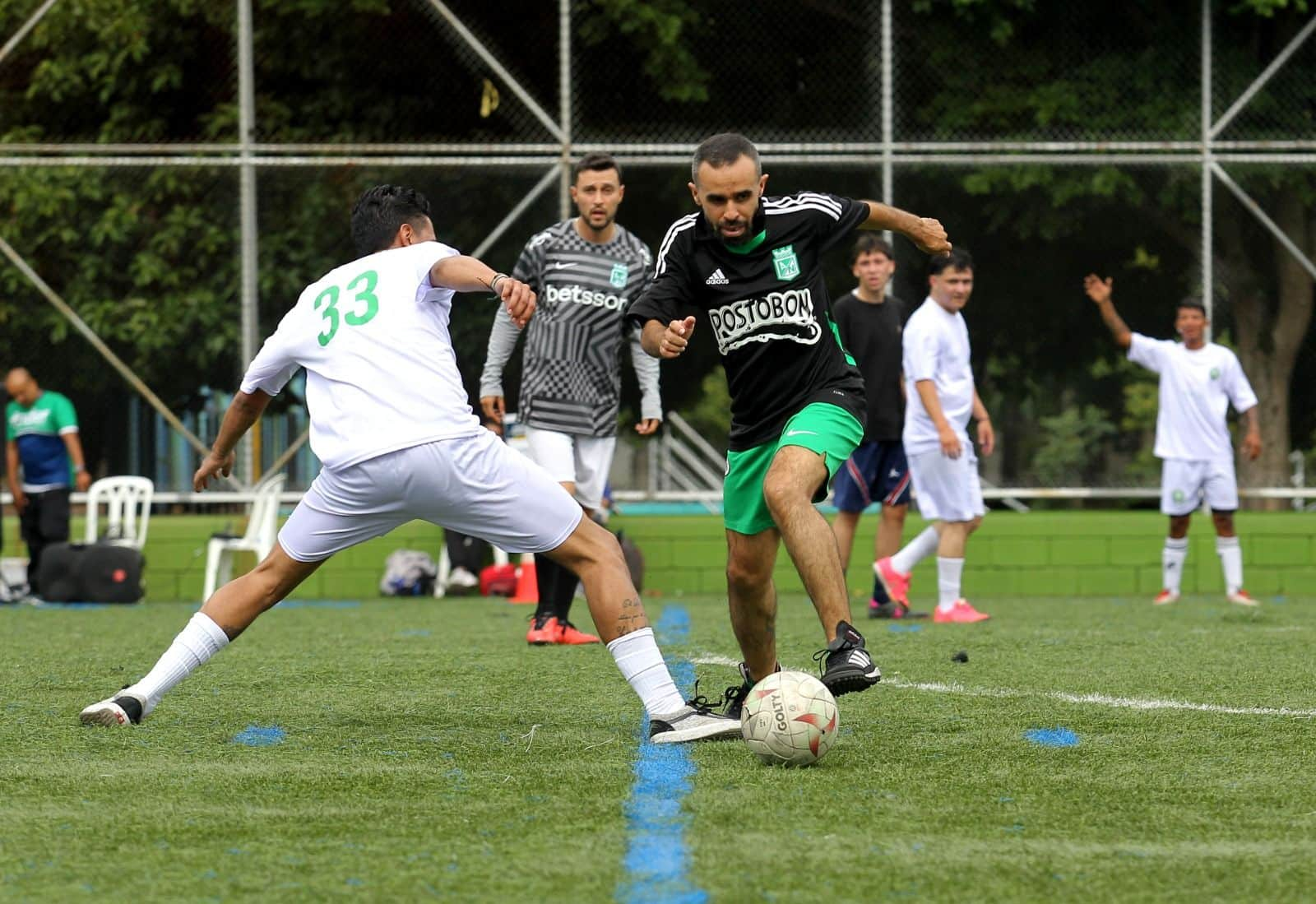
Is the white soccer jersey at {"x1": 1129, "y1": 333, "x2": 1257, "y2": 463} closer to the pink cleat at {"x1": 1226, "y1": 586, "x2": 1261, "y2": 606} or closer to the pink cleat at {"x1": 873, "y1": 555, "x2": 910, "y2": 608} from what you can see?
the pink cleat at {"x1": 1226, "y1": 586, "x2": 1261, "y2": 606}

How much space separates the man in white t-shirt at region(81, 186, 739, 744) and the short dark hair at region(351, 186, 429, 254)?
0.14 m

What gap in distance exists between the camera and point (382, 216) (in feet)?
17.3

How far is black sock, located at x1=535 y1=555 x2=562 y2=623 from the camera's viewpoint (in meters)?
8.27

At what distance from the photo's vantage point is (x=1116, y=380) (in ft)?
44.8

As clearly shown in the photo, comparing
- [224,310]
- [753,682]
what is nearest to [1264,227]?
[224,310]

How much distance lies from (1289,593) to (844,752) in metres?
9.56

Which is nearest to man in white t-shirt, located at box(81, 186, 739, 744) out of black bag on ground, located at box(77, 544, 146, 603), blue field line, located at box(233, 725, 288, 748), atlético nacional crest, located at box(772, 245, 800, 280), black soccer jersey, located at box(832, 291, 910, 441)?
blue field line, located at box(233, 725, 288, 748)

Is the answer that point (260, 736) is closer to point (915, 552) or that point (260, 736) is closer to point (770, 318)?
point (770, 318)

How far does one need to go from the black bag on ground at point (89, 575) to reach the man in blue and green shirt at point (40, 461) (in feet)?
2.08

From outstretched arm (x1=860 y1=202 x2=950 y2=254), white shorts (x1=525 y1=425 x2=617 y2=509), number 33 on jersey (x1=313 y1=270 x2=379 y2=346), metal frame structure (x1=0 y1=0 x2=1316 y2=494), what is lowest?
white shorts (x1=525 y1=425 x2=617 y2=509)

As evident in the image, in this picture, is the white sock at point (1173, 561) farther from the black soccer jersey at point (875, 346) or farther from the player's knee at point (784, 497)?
the player's knee at point (784, 497)

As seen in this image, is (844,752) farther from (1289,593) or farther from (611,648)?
(1289,593)

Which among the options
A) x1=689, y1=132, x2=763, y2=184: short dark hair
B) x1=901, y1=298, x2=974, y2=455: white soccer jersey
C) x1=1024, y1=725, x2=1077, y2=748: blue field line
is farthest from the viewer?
x1=901, y1=298, x2=974, y2=455: white soccer jersey

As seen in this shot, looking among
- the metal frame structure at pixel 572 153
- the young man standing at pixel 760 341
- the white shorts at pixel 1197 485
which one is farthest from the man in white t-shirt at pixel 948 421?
the young man standing at pixel 760 341
